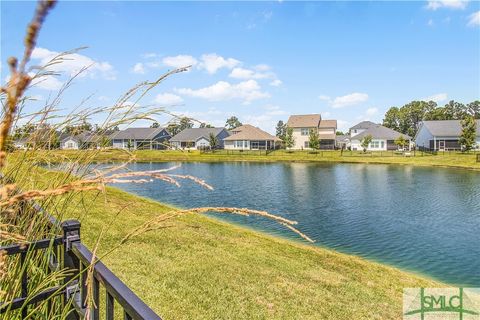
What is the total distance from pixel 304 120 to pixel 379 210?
54302 mm

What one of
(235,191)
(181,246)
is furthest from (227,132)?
(181,246)

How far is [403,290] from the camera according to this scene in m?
7.69

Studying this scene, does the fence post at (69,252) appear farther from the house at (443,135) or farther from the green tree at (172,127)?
the house at (443,135)

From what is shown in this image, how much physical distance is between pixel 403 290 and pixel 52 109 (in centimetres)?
830

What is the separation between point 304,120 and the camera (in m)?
71.1

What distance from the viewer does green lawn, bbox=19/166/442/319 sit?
17.8ft

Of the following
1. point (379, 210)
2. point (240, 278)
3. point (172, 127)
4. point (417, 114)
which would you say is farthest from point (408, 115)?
point (172, 127)

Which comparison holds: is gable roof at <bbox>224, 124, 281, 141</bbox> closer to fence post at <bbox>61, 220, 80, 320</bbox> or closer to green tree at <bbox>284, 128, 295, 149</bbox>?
green tree at <bbox>284, 128, 295, 149</bbox>

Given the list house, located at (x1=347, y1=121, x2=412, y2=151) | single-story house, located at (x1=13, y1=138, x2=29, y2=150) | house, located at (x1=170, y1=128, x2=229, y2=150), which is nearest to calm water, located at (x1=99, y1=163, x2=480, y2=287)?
single-story house, located at (x1=13, y1=138, x2=29, y2=150)

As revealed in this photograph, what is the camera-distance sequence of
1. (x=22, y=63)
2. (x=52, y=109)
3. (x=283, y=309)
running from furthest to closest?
1. (x=283, y=309)
2. (x=52, y=109)
3. (x=22, y=63)

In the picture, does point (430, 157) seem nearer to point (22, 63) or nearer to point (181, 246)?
point (181, 246)

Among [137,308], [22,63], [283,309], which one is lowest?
[283,309]

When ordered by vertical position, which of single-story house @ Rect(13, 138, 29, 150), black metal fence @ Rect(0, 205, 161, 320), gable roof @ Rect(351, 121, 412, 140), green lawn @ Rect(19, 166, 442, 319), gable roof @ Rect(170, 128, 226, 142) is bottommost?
green lawn @ Rect(19, 166, 442, 319)

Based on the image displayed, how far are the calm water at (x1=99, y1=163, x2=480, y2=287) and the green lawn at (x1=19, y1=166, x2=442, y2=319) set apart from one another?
245 cm
